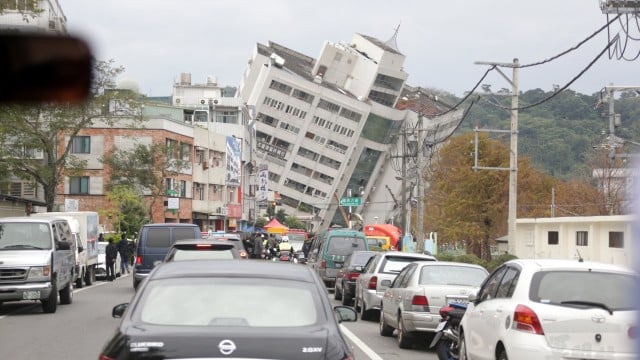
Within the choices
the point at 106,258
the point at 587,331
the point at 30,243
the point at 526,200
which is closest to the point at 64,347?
the point at 30,243

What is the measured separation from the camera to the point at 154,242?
28.0 metres

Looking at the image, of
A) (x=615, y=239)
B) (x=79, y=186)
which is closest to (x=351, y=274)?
(x=615, y=239)

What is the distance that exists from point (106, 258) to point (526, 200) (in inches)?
1779

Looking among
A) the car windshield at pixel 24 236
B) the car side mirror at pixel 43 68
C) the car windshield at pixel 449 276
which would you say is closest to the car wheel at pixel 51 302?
the car windshield at pixel 24 236

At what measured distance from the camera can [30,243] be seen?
74.5 ft

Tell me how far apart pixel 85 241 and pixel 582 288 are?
2877 cm

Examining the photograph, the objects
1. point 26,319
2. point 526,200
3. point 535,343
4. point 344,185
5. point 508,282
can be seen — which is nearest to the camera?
point 535,343

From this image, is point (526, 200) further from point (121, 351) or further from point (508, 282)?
point (121, 351)

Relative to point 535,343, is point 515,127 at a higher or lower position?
higher

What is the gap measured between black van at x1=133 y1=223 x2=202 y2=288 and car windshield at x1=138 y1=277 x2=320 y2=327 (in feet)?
65.8

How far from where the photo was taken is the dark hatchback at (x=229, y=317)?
6602 millimetres

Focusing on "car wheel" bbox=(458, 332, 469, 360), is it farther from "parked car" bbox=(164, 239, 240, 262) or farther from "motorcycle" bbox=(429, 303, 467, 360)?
"parked car" bbox=(164, 239, 240, 262)

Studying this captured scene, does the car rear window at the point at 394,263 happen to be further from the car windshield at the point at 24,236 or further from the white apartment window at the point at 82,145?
the white apartment window at the point at 82,145

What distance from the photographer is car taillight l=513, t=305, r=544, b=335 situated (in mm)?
10094
